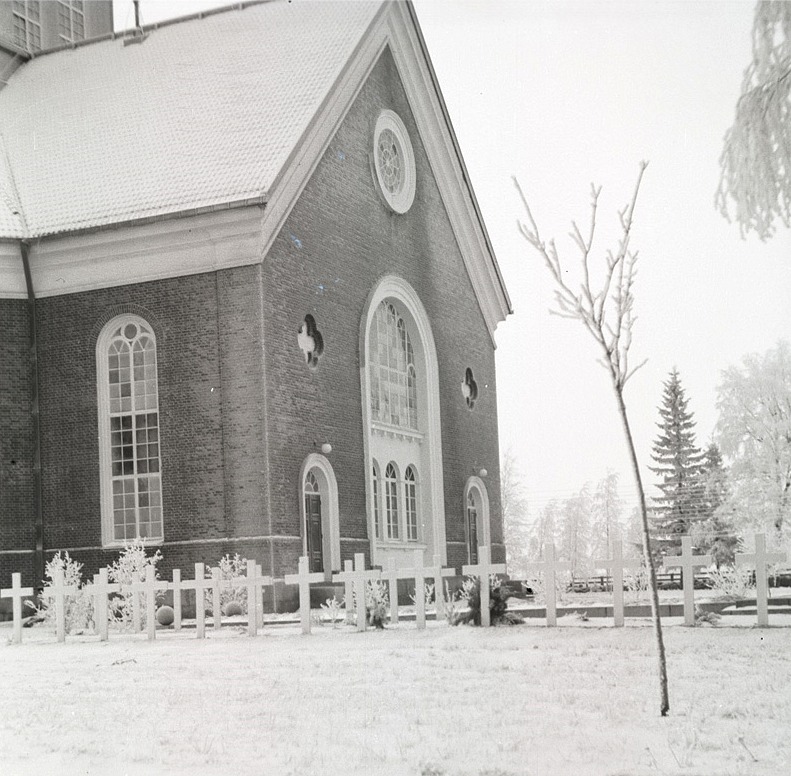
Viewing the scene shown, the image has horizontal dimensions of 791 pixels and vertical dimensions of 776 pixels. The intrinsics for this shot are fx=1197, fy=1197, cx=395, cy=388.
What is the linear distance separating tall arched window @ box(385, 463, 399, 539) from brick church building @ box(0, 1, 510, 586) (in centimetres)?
38

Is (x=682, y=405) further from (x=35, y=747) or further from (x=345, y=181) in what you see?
(x=345, y=181)

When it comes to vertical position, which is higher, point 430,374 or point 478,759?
point 430,374

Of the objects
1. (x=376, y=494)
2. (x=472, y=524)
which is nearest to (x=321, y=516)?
(x=376, y=494)

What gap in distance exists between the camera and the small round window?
27766 millimetres

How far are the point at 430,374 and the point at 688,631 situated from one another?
54.3 ft

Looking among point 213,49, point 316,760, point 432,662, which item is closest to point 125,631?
point 432,662

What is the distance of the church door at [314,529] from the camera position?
23984mm

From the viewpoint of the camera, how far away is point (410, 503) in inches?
1138

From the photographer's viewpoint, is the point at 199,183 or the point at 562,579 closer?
the point at 199,183

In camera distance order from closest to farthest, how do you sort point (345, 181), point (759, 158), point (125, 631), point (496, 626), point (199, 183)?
point (759, 158) → point (496, 626) → point (125, 631) → point (199, 183) → point (345, 181)

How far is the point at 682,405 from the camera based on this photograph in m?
12.6

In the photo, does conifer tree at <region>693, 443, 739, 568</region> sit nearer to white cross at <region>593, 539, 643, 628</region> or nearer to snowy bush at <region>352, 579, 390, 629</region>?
snowy bush at <region>352, 579, 390, 629</region>

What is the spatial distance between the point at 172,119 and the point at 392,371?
327 inches

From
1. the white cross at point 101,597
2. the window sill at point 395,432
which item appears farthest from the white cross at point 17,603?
the window sill at point 395,432
